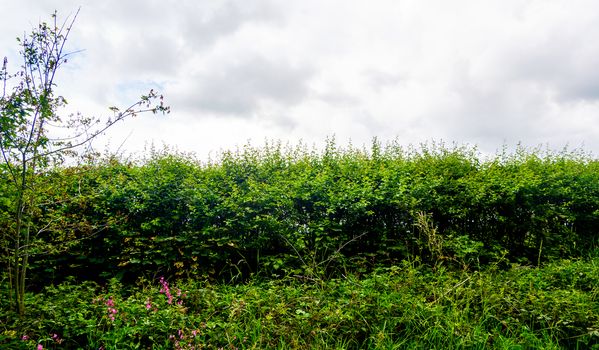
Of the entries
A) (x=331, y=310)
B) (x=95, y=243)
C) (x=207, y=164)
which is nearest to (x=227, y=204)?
(x=95, y=243)

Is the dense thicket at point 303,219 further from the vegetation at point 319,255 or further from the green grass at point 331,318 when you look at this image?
the green grass at point 331,318

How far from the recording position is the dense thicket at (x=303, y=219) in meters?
5.77

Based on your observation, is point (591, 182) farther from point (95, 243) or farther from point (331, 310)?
point (95, 243)

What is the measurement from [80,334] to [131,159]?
16.8ft

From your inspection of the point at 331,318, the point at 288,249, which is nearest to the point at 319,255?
the point at 288,249

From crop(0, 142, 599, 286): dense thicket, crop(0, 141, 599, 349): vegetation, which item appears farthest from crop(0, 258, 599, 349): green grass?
crop(0, 142, 599, 286): dense thicket

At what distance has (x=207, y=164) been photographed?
874cm

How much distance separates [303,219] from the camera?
19.9 feet

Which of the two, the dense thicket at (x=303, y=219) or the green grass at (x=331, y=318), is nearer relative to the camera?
the green grass at (x=331, y=318)

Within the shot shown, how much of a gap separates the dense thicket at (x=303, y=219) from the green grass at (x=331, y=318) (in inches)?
23.7

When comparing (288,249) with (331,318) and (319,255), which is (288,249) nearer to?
(319,255)

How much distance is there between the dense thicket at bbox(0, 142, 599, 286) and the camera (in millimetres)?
5770

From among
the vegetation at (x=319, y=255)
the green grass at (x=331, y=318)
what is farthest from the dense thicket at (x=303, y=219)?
the green grass at (x=331, y=318)

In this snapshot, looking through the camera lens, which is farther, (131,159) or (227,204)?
(131,159)
